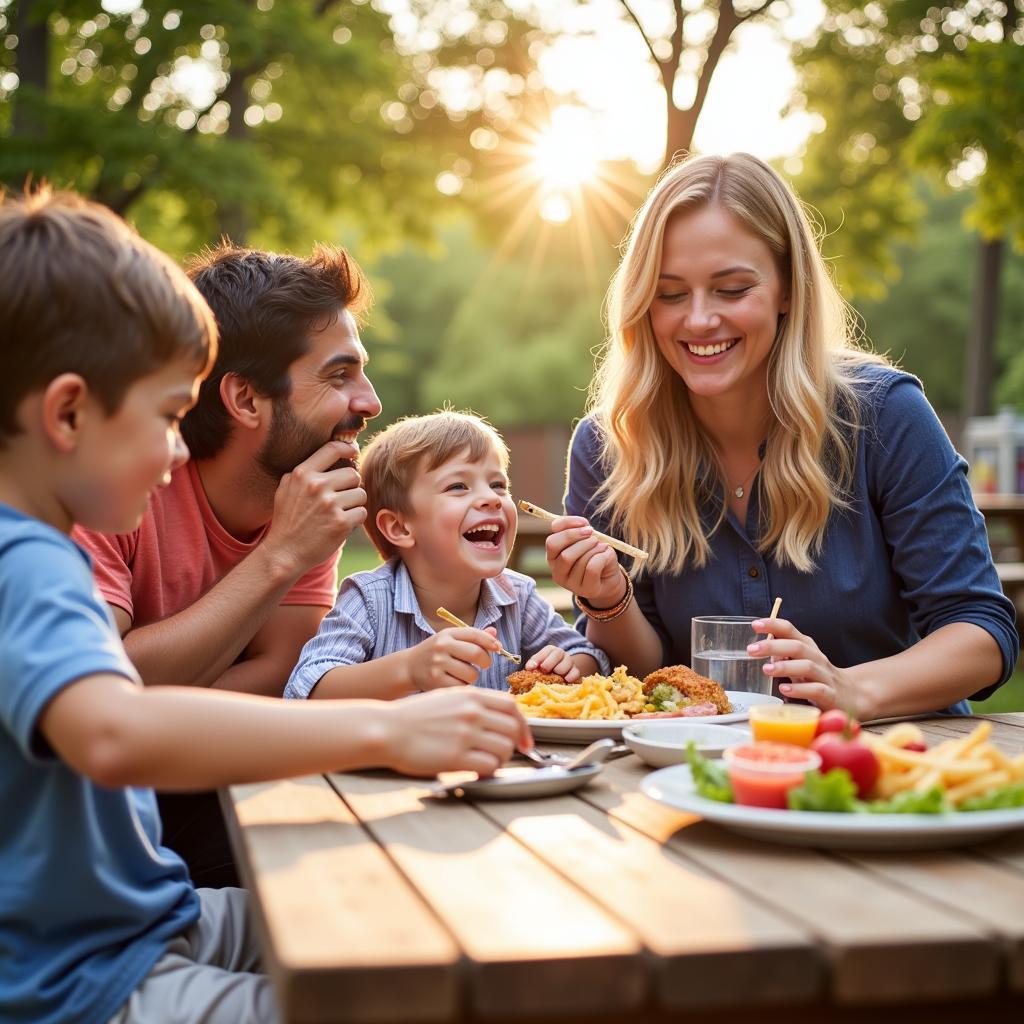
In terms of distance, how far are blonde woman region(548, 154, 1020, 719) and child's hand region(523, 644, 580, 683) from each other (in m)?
0.17

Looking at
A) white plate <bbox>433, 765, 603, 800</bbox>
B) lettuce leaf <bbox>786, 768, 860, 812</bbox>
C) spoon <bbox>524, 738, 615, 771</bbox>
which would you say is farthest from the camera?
spoon <bbox>524, 738, 615, 771</bbox>

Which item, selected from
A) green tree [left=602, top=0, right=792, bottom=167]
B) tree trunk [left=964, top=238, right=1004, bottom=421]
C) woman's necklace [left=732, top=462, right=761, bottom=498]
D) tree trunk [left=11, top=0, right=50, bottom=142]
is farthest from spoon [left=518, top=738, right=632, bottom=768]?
tree trunk [left=964, top=238, right=1004, bottom=421]

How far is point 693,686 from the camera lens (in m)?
2.30

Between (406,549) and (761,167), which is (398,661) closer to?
(406,549)

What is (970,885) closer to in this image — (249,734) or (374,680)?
(249,734)

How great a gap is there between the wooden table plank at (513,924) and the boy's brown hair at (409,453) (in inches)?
54.4

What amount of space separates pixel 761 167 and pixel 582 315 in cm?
3368

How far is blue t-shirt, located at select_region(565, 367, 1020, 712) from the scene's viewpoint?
2680 millimetres

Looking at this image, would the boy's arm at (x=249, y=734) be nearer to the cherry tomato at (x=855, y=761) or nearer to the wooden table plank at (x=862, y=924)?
the wooden table plank at (x=862, y=924)

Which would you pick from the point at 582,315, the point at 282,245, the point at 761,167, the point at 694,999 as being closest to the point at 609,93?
the point at 282,245

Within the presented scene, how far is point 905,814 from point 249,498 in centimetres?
179

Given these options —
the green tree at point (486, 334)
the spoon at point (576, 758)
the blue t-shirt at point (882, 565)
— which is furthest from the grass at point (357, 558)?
the spoon at point (576, 758)

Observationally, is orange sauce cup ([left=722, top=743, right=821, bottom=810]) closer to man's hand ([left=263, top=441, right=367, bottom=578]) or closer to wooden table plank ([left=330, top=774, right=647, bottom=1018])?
wooden table plank ([left=330, top=774, right=647, bottom=1018])

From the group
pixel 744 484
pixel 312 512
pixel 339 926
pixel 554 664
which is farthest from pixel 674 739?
pixel 744 484
